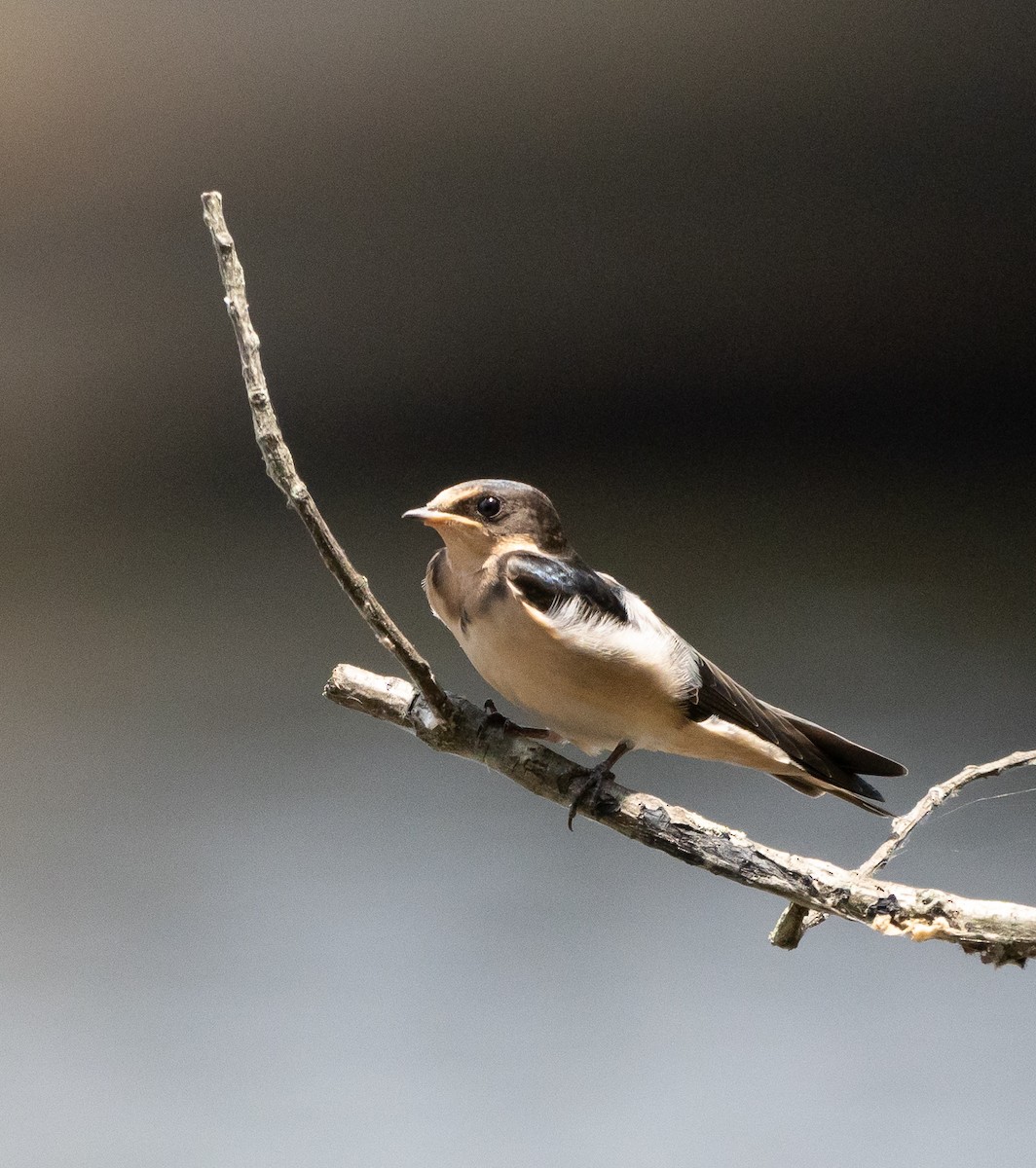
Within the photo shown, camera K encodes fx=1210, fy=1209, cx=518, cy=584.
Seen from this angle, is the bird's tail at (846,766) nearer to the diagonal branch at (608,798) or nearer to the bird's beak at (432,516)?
the diagonal branch at (608,798)

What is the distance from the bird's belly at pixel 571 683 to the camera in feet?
2.48

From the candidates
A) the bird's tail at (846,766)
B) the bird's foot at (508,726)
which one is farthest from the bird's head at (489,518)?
the bird's tail at (846,766)

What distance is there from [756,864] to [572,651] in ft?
0.57

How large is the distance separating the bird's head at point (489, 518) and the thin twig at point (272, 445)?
0.08 metres

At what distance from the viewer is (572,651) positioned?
2.47 feet

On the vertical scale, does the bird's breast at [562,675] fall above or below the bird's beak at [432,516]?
below

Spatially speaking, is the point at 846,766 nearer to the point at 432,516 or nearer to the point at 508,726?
the point at 508,726

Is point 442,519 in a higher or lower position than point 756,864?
higher

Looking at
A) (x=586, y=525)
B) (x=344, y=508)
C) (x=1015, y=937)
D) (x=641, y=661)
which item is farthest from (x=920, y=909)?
(x=344, y=508)

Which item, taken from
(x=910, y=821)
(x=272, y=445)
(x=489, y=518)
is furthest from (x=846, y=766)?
(x=272, y=445)

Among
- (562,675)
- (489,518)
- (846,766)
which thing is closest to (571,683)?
(562,675)

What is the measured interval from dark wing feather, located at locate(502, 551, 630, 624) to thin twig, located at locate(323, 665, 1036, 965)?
9 cm

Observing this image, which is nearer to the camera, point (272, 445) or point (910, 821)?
point (272, 445)

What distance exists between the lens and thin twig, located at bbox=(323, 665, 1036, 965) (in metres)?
0.74
